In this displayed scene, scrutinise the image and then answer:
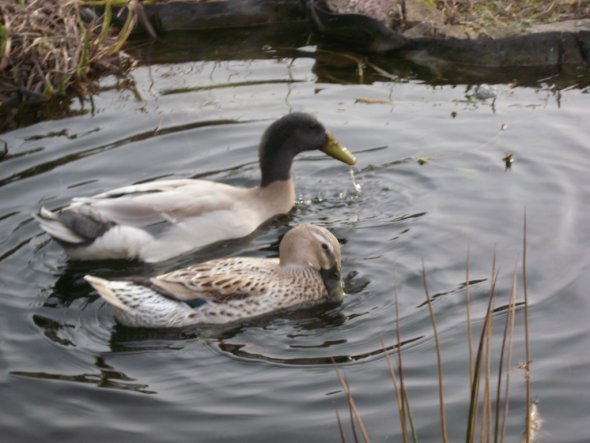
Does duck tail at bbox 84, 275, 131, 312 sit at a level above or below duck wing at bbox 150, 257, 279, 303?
above

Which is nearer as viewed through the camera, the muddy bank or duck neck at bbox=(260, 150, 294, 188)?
duck neck at bbox=(260, 150, 294, 188)

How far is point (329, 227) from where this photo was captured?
24.3 feet

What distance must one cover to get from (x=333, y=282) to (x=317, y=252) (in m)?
0.21

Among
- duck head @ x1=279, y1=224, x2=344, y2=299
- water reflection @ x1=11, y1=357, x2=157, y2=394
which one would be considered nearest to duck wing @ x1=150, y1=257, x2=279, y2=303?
duck head @ x1=279, y1=224, x2=344, y2=299

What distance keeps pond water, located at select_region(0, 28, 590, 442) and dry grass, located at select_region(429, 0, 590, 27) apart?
890 mm

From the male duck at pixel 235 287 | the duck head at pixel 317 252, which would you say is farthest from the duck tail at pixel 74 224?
the duck head at pixel 317 252

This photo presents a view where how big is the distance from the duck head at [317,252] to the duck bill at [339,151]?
1.42 meters

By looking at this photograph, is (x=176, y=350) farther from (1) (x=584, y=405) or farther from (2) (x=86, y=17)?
(2) (x=86, y=17)

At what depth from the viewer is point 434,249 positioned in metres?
6.79

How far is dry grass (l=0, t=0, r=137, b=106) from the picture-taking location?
9.42 metres

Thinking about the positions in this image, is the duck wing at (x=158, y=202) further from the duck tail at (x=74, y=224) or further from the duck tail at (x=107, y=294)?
the duck tail at (x=107, y=294)

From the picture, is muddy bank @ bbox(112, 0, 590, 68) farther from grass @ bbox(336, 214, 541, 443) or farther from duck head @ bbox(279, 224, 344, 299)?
grass @ bbox(336, 214, 541, 443)

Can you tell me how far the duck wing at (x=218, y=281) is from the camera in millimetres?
6156

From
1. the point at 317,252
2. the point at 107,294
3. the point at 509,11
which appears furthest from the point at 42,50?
the point at 509,11
